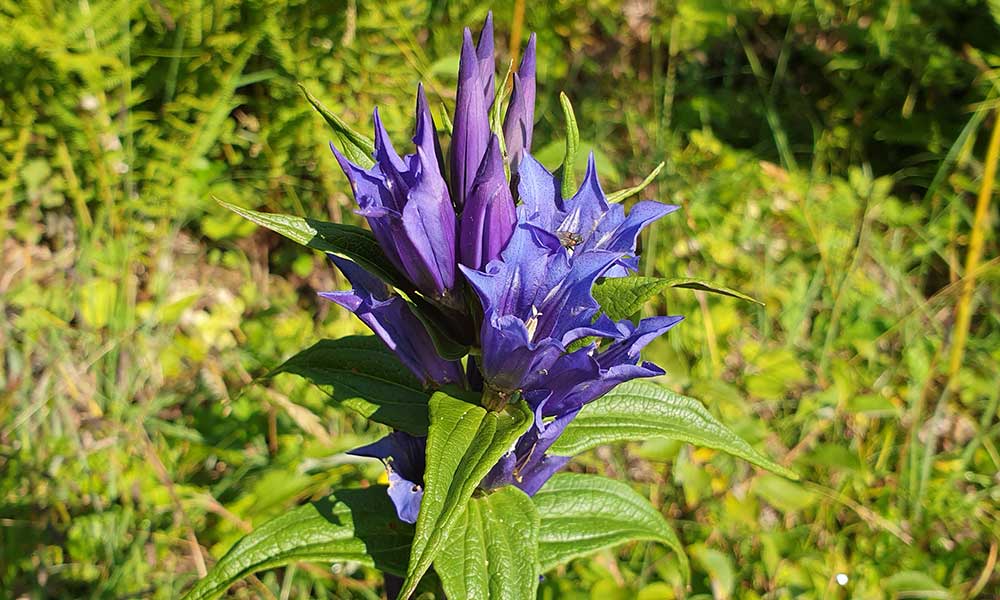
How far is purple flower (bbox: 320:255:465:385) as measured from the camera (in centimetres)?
109

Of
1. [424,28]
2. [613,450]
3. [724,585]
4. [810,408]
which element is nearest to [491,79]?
[724,585]

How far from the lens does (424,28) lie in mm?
3344

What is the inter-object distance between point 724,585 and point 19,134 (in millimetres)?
2520

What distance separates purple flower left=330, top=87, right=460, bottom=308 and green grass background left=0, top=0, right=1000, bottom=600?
3.73 ft

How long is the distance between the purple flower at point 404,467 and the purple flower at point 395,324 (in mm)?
137

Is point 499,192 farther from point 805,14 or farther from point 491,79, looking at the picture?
point 805,14

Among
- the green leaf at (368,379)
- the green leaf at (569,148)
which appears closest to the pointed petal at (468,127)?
the green leaf at (569,148)

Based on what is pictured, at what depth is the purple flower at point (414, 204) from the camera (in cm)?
98

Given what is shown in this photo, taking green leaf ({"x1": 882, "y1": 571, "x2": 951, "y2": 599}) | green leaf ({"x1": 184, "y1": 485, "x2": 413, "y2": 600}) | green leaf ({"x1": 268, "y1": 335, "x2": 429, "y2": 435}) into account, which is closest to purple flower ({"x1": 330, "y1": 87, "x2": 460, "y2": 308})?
green leaf ({"x1": 268, "y1": 335, "x2": 429, "y2": 435})

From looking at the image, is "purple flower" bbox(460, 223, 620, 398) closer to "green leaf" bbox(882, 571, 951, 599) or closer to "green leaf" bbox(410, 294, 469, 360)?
"green leaf" bbox(410, 294, 469, 360)

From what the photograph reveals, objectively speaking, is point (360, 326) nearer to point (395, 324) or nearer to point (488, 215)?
point (395, 324)

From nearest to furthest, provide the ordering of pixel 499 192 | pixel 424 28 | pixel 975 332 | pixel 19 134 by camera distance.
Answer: pixel 499 192
pixel 19 134
pixel 975 332
pixel 424 28

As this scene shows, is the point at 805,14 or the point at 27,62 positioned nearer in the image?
the point at 27,62

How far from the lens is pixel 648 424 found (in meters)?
1.17
